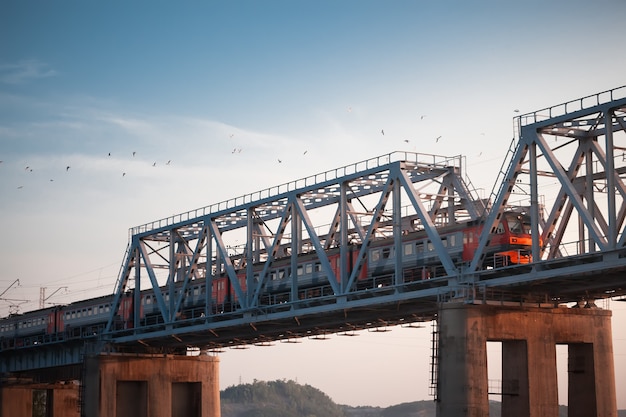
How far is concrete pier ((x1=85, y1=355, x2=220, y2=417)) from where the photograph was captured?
87.1m

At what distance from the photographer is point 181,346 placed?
89.0 m

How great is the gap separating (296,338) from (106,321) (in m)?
19.2

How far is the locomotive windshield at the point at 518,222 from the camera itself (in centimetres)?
5814

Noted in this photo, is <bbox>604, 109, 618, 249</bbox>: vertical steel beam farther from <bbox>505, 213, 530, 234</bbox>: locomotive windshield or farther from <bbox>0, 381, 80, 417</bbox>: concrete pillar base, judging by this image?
<bbox>0, 381, 80, 417</bbox>: concrete pillar base

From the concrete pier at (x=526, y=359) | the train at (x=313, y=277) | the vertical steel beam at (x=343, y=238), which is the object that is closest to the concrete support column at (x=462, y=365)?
the concrete pier at (x=526, y=359)

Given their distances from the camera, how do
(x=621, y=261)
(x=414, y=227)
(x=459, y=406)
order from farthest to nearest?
(x=414, y=227) < (x=459, y=406) < (x=621, y=261)

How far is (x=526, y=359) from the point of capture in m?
56.3

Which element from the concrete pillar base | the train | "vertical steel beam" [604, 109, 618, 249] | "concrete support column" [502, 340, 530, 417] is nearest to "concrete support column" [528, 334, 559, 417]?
"concrete support column" [502, 340, 530, 417]

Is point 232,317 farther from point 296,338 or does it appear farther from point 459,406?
point 459,406

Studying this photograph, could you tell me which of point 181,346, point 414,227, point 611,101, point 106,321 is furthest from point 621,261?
point 106,321

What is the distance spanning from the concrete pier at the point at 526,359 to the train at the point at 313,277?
305 centimetres

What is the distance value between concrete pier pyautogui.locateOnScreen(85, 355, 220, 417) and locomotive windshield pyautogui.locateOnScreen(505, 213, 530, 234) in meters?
40.5

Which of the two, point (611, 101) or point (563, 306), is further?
point (563, 306)

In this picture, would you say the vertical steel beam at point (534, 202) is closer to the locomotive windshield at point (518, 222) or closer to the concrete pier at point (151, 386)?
the locomotive windshield at point (518, 222)
